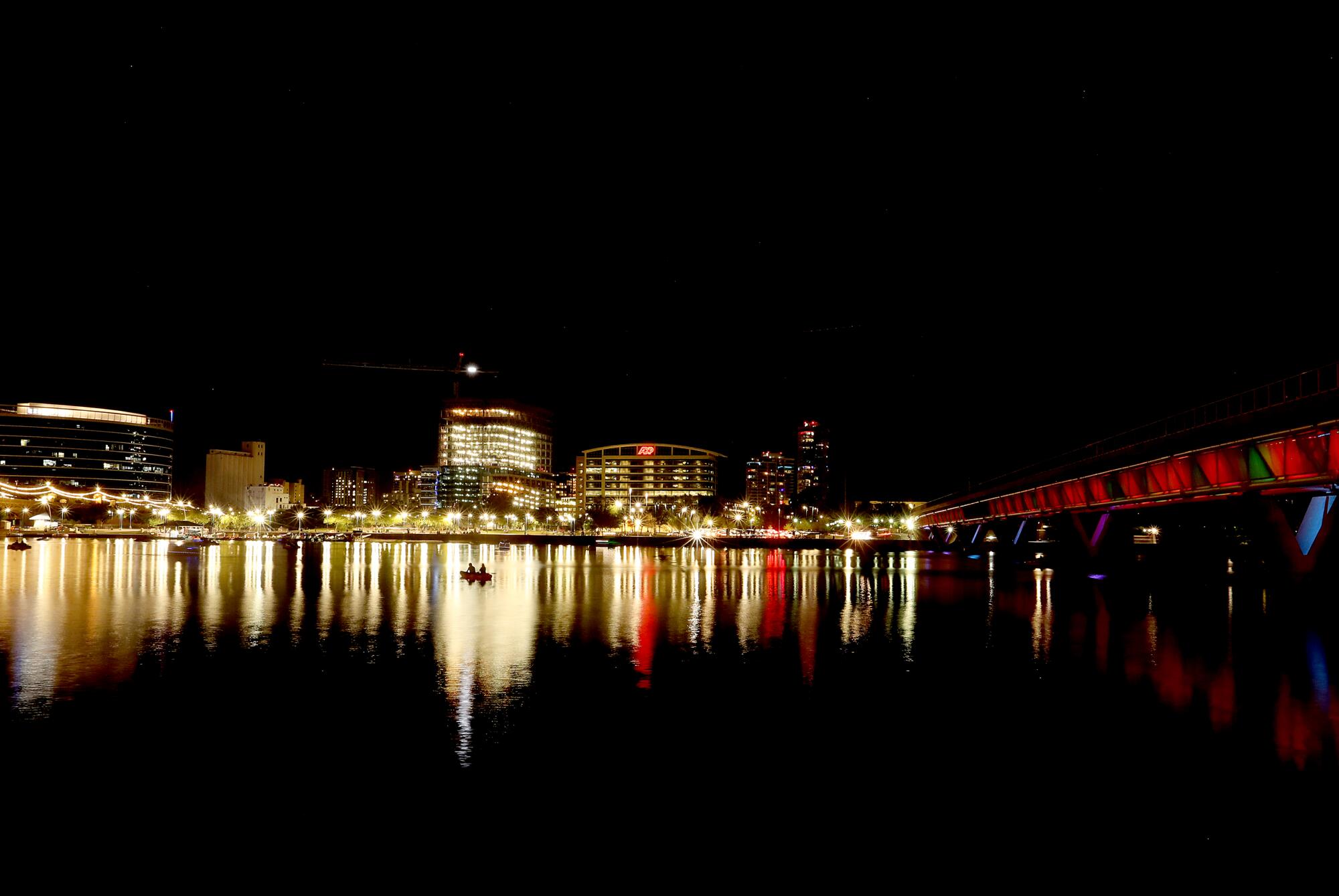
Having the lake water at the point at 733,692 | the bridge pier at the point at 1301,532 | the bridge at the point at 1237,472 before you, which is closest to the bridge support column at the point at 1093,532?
the bridge at the point at 1237,472

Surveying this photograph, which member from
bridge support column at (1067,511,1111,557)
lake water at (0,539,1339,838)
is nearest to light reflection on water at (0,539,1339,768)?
lake water at (0,539,1339,838)

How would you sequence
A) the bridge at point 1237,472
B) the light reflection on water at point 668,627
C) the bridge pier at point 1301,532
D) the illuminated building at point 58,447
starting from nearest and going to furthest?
the light reflection on water at point 668,627 < the bridge at point 1237,472 < the bridge pier at point 1301,532 < the illuminated building at point 58,447

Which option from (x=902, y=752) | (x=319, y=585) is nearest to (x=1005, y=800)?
(x=902, y=752)

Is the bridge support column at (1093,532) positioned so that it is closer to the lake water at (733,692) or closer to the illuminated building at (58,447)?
the lake water at (733,692)

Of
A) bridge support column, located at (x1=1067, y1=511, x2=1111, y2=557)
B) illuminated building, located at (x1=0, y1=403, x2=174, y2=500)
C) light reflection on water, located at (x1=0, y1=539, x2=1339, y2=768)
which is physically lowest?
light reflection on water, located at (x1=0, y1=539, x2=1339, y2=768)

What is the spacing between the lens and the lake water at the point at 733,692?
43.7 feet

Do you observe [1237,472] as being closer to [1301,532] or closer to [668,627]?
[1301,532]

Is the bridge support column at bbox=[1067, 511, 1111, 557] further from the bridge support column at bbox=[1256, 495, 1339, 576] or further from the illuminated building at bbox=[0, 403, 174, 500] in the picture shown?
the illuminated building at bbox=[0, 403, 174, 500]

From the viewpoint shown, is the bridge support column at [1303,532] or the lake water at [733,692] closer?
the lake water at [733,692]

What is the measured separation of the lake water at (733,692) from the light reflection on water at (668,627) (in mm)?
165

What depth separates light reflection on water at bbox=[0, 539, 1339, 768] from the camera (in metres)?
19.6

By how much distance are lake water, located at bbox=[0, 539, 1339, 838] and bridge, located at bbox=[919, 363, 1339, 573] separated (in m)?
3.50

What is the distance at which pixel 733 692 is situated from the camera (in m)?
19.1

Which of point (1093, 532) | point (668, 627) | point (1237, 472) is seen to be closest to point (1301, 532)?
point (1237, 472)
